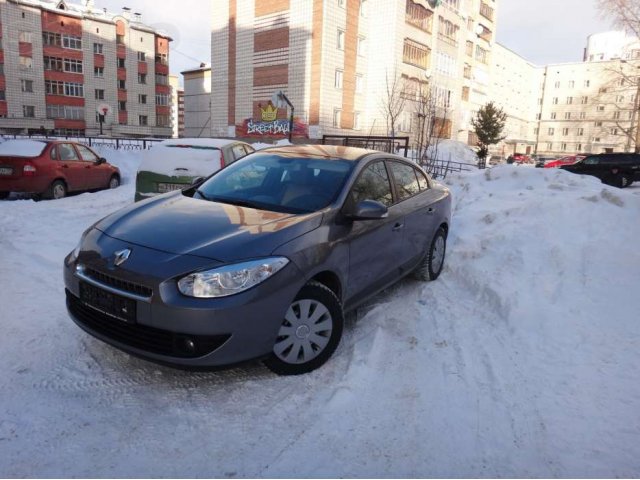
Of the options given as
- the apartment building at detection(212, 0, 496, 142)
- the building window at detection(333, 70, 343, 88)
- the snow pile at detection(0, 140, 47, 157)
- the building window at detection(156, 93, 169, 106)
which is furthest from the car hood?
the building window at detection(156, 93, 169, 106)

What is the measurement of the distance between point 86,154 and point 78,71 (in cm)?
5126

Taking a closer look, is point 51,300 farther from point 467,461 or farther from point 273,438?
point 467,461

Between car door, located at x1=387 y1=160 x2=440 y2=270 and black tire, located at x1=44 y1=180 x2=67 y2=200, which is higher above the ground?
car door, located at x1=387 y1=160 x2=440 y2=270

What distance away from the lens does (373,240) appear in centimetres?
409

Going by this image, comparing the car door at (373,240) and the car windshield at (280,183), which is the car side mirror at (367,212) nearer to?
the car door at (373,240)

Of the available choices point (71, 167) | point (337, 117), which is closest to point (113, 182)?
point (71, 167)

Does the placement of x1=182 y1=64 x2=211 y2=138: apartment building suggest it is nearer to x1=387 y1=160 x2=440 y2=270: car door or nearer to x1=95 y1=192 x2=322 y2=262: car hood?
x1=387 y1=160 x2=440 y2=270: car door

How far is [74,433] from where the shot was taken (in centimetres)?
262

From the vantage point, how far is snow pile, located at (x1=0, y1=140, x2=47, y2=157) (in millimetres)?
10180

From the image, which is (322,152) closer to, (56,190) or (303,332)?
(303,332)

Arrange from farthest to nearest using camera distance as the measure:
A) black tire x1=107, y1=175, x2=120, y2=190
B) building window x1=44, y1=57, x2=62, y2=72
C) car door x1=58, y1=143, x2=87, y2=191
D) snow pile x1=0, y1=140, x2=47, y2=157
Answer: building window x1=44, y1=57, x2=62, y2=72
black tire x1=107, y1=175, x2=120, y2=190
car door x1=58, y1=143, x2=87, y2=191
snow pile x1=0, y1=140, x2=47, y2=157

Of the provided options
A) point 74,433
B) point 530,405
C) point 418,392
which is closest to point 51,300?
point 74,433

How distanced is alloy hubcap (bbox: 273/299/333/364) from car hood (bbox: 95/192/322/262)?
0.49 metres

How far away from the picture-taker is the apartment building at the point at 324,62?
120ft
